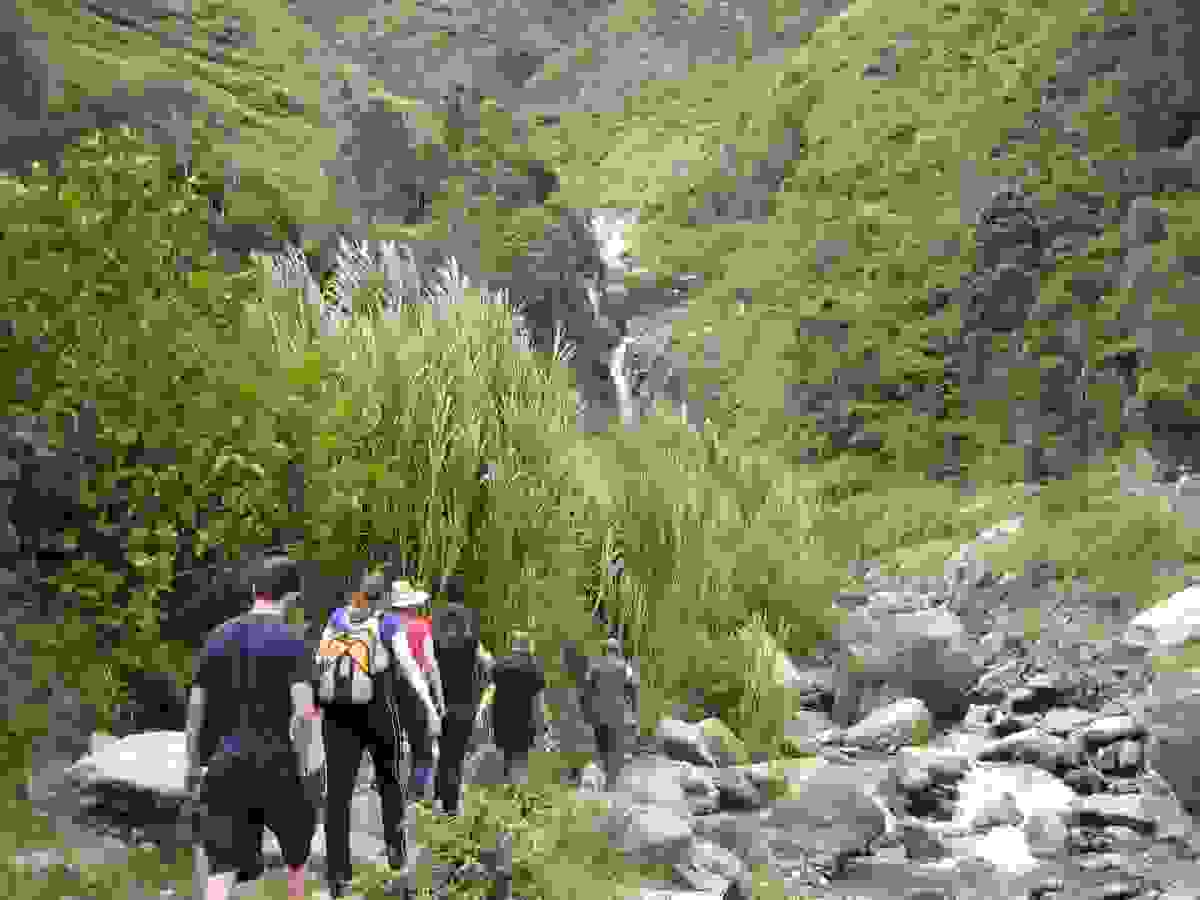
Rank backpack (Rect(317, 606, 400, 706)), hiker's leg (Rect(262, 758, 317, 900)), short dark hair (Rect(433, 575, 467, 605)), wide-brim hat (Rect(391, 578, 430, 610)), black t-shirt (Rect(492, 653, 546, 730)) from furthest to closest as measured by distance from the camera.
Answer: short dark hair (Rect(433, 575, 467, 605))
black t-shirt (Rect(492, 653, 546, 730))
wide-brim hat (Rect(391, 578, 430, 610))
backpack (Rect(317, 606, 400, 706))
hiker's leg (Rect(262, 758, 317, 900))

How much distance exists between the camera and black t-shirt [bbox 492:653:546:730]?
46.4 ft

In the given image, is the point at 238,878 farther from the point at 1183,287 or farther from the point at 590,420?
the point at 1183,287

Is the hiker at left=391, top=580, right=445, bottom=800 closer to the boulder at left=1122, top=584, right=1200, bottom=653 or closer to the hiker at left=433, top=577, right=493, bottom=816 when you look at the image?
the hiker at left=433, top=577, right=493, bottom=816

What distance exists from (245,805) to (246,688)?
0.88 m

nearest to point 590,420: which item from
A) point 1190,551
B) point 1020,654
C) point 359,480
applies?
point 1020,654

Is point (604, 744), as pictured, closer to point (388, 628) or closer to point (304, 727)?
point (388, 628)

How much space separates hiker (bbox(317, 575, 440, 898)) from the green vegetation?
0.85 m

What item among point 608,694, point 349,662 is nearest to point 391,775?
point 349,662

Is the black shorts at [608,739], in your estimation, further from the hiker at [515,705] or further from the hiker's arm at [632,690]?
the hiker at [515,705]

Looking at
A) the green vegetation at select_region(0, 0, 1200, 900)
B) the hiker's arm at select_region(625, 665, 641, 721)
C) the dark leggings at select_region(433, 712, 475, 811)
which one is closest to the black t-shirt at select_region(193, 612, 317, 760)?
the green vegetation at select_region(0, 0, 1200, 900)

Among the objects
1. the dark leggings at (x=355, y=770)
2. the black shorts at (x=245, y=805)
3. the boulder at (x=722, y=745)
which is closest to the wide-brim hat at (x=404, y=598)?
the dark leggings at (x=355, y=770)

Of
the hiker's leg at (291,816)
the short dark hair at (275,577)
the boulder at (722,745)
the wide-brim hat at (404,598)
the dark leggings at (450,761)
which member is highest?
the short dark hair at (275,577)

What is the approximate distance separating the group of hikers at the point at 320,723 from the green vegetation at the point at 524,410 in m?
0.93

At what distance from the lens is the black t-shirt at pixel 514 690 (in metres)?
14.1
